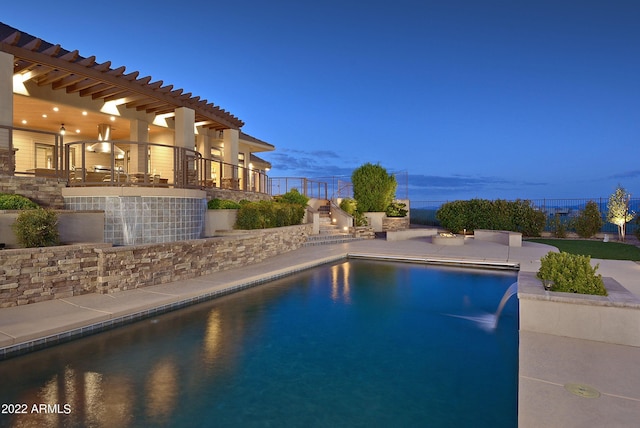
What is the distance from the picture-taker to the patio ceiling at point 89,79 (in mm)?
9164

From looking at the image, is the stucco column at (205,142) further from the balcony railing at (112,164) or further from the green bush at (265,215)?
the green bush at (265,215)

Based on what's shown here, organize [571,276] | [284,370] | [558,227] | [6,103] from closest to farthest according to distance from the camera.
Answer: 1. [284,370]
2. [571,276]
3. [6,103]
4. [558,227]

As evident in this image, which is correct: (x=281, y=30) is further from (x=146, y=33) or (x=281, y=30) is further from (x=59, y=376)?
(x=59, y=376)

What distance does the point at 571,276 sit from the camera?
18.4ft

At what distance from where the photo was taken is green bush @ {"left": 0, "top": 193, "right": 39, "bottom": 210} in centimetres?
741

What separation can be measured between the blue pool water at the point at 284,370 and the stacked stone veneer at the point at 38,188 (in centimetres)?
488

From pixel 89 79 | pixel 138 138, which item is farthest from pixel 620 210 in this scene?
pixel 89 79

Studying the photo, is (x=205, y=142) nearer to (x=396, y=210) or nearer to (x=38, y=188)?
(x=38, y=188)

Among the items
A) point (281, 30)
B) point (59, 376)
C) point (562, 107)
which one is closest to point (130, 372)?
point (59, 376)

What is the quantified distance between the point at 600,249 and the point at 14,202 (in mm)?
19328

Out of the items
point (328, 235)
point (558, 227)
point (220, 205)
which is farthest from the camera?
point (558, 227)

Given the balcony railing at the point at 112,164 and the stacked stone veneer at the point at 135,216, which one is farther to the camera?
the balcony railing at the point at 112,164

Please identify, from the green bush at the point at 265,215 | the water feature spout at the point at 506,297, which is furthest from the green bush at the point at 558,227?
the water feature spout at the point at 506,297

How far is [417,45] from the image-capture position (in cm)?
2175
